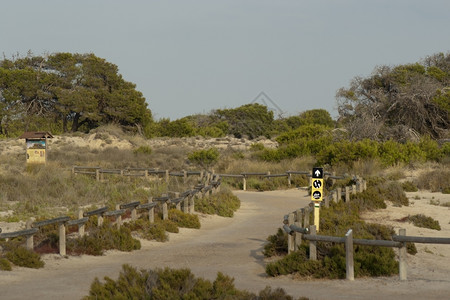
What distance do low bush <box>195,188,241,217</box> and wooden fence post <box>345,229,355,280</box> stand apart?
1234cm

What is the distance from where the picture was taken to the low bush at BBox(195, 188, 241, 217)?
23812 millimetres

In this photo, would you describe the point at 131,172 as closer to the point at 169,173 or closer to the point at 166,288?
the point at 169,173

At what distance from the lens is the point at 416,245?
15617 millimetres

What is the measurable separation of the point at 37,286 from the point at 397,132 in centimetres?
3793

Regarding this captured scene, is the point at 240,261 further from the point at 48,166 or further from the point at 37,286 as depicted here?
the point at 48,166

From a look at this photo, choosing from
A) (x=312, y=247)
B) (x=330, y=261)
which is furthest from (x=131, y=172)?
(x=330, y=261)

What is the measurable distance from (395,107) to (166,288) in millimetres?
41486

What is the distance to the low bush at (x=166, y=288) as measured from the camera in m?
8.82

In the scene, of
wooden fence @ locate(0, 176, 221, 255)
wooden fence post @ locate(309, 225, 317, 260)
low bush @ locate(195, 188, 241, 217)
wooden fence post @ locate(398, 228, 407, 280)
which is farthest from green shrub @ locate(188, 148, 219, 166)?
wooden fence post @ locate(398, 228, 407, 280)

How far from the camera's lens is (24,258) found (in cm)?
1334

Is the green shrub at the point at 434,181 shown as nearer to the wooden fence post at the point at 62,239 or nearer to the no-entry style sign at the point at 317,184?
the no-entry style sign at the point at 317,184

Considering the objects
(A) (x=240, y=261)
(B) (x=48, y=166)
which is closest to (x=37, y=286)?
(A) (x=240, y=261)

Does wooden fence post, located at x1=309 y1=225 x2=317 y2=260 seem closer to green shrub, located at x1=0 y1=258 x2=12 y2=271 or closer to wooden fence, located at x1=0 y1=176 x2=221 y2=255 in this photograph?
wooden fence, located at x1=0 y1=176 x2=221 y2=255

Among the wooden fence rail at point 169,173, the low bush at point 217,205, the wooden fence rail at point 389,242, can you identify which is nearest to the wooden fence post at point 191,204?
the low bush at point 217,205
